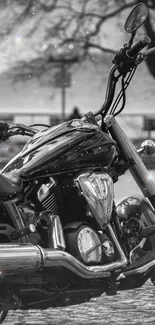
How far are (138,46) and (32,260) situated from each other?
133 centimetres

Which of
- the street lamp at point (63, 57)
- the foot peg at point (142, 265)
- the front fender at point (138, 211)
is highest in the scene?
the front fender at point (138, 211)

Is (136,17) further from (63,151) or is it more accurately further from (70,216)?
(70,216)

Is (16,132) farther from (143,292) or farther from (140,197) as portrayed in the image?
(143,292)

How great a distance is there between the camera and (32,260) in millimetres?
3672

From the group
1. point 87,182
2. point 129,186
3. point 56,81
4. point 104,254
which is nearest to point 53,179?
point 87,182

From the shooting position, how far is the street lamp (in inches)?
727

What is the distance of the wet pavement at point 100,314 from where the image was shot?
4402mm

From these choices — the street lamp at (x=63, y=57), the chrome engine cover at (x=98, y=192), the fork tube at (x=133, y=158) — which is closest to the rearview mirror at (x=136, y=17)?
the fork tube at (x=133, y=158)

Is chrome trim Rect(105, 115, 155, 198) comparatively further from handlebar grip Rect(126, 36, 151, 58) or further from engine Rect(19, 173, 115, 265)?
engine Rect(19, 173, 115, 265)

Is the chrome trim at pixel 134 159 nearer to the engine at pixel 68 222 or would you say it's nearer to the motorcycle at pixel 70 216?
the motorcycle at pixel 70 216

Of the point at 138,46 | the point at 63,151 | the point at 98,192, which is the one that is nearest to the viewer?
the point at 63,151

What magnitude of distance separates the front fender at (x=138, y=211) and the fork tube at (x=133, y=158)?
2.1 inches

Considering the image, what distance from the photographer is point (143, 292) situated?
536cm

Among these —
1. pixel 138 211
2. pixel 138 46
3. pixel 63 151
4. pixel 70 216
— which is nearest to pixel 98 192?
pixel 70 216
